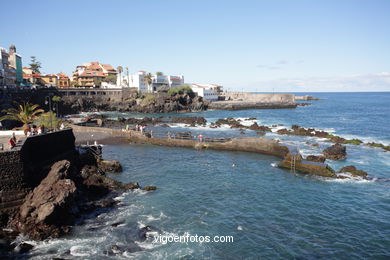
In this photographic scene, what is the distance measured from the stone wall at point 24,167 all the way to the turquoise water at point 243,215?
5.24m

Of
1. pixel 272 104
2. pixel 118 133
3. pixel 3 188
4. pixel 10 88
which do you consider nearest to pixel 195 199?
pixel 3 188

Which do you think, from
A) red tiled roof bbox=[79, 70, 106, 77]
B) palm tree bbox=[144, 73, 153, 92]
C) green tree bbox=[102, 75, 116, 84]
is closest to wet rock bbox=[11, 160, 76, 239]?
palm tree bbox=[144, 73, 153, 92]

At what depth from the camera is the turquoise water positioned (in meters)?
15.6

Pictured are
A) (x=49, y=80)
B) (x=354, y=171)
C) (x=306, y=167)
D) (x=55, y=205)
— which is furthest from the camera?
(x=49, y=80)

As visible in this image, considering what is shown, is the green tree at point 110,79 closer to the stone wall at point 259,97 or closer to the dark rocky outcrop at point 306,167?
the stone wall at point 259,97

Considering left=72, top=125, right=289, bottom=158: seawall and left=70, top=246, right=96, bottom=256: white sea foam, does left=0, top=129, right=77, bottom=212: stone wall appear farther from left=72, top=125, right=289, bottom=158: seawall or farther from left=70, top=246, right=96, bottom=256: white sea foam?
left=72, top=125, right=289, bottom=158: seawall

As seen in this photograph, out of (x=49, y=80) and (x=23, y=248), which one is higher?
(x=49, y=80)

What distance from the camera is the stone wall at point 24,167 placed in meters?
18.8

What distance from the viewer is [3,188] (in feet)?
61.8

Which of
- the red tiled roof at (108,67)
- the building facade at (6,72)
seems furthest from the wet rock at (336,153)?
the red tiled roof at (108,67)

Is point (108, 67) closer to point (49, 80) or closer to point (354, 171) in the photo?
point (49, 80)

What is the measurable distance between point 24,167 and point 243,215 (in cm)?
1583

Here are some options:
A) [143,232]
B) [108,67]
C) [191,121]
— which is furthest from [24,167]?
[108,67]

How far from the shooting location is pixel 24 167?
1958cm
